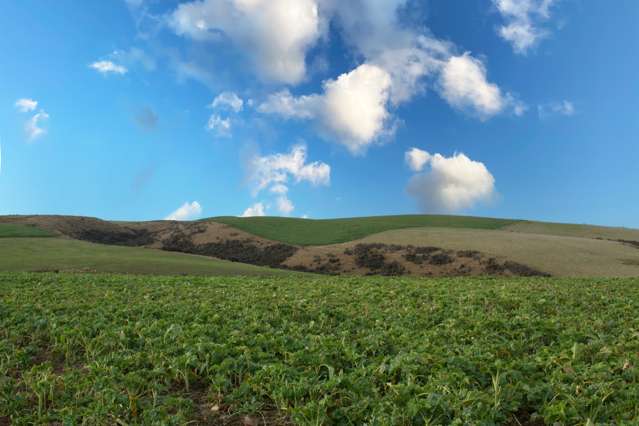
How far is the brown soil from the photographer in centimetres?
4316

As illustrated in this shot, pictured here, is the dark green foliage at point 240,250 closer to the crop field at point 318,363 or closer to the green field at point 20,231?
the green field at point 20,231

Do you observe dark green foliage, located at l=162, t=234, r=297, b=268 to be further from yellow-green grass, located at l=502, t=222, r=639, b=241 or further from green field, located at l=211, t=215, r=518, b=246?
yellow-green grass, located at l=502, t=222, r=639, b=241

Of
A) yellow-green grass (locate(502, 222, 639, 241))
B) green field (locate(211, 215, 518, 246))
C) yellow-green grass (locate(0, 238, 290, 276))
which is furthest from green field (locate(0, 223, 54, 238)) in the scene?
yellow-green grass (locate(502, 222, 639, 241))

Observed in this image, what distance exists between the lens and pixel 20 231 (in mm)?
55312

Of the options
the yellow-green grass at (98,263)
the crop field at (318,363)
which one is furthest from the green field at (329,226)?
the crop field at (318,363)

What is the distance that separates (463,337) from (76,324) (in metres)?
9.95

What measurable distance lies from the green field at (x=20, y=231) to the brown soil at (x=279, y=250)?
6.81 feet

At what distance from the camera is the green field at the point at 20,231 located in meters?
53.8

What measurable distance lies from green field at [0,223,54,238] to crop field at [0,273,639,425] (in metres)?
A: 43.7

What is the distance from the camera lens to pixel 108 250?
45844mm

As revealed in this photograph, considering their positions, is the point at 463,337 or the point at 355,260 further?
the point at 355,260

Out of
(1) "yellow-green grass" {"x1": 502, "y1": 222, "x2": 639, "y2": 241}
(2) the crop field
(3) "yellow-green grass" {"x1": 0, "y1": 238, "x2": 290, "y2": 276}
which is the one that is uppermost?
(1) "yellow-green grass" {"x1": 502, "y1": 222, "x2": 639, "y2": 241}

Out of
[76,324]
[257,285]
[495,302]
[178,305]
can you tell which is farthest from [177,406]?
[257,285]

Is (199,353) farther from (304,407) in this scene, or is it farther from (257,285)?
(257,285)
